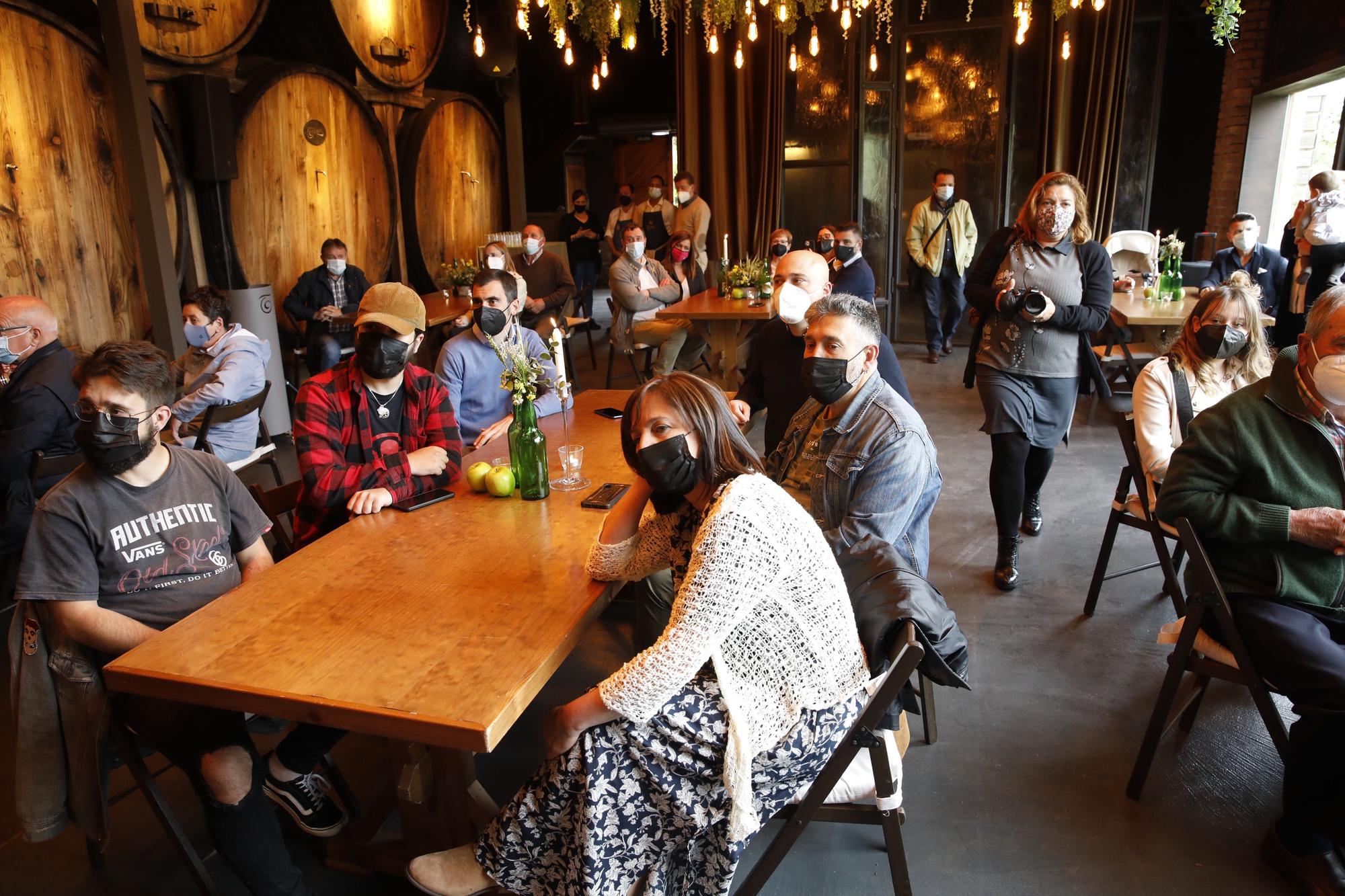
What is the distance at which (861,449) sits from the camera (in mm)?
2107

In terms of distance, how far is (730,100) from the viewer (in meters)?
8.95

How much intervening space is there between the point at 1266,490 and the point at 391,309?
225 centimetres

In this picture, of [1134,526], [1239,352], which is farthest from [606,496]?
[1239,352]

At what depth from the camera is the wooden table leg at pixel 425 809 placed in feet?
6.11

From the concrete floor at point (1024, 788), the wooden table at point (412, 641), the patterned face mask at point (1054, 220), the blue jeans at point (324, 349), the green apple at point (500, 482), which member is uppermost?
the patterned face mask at point (1054, 220)

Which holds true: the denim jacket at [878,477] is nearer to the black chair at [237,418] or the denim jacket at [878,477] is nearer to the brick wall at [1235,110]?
the black chair at [237,418]

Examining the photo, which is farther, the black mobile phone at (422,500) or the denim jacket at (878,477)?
the black mobile phone at (422,500)

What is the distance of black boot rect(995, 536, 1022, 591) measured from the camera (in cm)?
340

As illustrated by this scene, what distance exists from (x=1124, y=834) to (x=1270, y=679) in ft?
1.64

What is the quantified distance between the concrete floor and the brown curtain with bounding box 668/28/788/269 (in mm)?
6469

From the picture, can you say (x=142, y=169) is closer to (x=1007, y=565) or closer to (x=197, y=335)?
(x=197, y=335)

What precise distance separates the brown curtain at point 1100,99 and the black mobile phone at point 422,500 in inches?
294

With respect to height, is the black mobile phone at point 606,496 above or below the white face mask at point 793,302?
below

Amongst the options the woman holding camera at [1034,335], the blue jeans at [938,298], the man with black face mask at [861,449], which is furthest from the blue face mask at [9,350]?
the blue jeans at [938,298]
